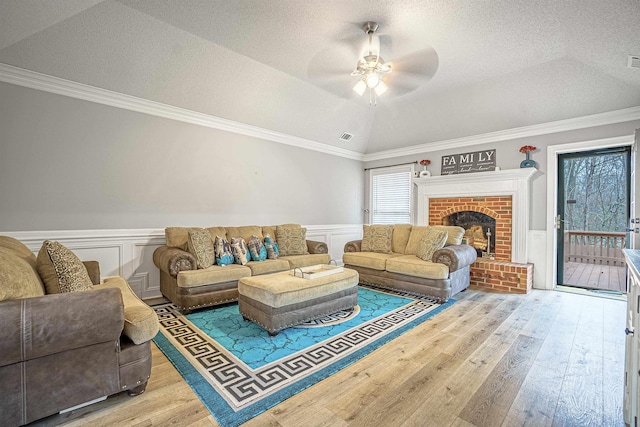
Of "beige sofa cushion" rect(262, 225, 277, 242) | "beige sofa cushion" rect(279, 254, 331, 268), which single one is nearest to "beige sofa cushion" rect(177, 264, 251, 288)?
"beige sofa cushion" rect(279, 254, 331, 268)

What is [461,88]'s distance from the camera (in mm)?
4547

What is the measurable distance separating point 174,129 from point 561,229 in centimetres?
608

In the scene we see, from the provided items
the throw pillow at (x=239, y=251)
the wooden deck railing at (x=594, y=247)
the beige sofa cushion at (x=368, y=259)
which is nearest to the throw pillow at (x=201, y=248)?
the throw pillow at (x=239, y=251)

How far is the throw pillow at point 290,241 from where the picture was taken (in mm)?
4840

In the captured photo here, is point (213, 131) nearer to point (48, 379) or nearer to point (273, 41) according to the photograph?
point (273, 41)

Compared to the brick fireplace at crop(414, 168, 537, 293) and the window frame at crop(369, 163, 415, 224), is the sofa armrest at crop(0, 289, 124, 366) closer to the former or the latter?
the brick fireplace at crop(414, 168, 537, 293)

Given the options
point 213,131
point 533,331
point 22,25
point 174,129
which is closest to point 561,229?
point 533,331

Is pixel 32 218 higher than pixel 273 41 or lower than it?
lower

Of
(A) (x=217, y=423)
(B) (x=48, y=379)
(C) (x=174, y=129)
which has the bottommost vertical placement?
(A) (x=217, y=423)

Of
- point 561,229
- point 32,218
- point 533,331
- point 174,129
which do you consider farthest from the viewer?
point 561,229

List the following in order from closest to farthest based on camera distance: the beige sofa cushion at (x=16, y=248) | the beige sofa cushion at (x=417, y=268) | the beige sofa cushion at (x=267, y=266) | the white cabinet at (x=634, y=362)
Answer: the white cabinet at (x=634, y=362), the beige sofa cushion at (x=16, y=248), the beige sofa cushion at (x=417, y=268), the beige sofa cushion at (x=267, y=266)

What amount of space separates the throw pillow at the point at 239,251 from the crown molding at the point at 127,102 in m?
1.87

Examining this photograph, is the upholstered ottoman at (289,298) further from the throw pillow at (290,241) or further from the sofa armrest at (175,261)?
the throw pillow at (290,241)

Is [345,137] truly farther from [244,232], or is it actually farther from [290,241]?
[244,232]
